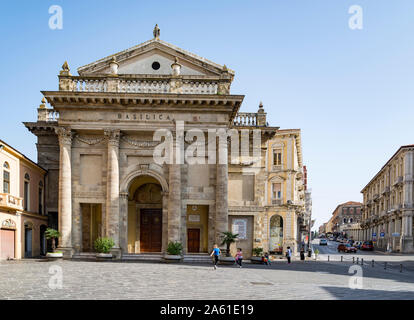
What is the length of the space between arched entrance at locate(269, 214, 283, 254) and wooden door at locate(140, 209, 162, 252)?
2205 centimetres

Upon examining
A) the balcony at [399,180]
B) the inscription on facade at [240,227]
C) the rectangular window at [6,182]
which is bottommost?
the inscription on facade at [240,227]

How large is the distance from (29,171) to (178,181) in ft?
41.1

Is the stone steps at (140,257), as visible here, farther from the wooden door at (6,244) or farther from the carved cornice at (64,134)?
the carved cornice at (64,134)

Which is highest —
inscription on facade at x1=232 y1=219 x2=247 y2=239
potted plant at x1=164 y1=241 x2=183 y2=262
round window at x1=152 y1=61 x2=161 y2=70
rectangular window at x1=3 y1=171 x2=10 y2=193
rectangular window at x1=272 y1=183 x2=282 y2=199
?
round window at x1=152 y1=61 x2=161 y2=70

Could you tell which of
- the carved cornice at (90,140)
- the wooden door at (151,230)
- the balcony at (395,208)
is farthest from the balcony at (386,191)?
the carved cornice at (90,140)

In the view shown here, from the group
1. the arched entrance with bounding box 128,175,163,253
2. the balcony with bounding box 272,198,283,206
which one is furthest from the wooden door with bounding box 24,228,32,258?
the balcony with bounding box 272,198,283,206

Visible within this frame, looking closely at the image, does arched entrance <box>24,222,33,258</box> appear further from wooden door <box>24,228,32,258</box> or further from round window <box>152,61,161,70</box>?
round window <box>152,61,161,70</box>

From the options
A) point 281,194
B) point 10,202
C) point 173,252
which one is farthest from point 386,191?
point 10,202

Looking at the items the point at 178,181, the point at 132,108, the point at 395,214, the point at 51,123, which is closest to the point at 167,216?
the point at 178,181

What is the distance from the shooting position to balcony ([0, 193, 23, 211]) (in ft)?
86.1

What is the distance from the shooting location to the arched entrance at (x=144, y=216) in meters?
32.4

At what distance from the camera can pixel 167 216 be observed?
29.2 metres

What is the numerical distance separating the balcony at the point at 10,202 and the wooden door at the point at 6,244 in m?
1.74

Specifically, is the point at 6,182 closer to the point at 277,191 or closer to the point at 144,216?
the point at 144,216
